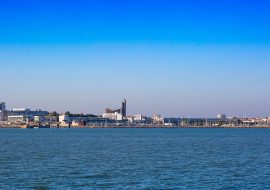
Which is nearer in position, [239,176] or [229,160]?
[239,176]

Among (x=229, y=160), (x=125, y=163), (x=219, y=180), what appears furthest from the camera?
(x=229, y=160)

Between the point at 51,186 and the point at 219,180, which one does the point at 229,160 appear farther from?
the point at 51,186

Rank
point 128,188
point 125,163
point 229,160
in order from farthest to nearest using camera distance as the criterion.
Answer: point 229,160, point 125,163, point 128,188

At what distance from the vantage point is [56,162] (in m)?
41.8

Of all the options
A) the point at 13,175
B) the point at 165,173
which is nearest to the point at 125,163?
the point at 165,173

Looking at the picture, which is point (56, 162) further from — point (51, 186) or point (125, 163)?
point (51, 186)

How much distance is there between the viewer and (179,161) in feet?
140

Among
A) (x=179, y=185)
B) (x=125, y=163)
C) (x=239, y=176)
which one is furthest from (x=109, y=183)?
(x=125, y=163)

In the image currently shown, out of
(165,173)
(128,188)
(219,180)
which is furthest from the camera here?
(165,173)

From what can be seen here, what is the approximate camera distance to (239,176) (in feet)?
108

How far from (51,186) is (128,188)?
13.6 ft

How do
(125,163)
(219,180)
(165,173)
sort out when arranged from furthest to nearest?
(125,163) < (165,173) < (219,180)

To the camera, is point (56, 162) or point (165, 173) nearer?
point (165, 173)

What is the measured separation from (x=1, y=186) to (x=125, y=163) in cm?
1428
